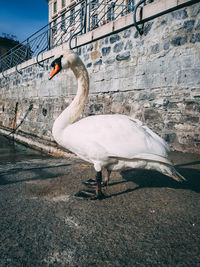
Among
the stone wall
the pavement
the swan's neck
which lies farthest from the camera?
the stone wall

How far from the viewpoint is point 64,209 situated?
6.33 feet

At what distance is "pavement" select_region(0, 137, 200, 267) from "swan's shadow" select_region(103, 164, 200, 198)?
13 millimetres

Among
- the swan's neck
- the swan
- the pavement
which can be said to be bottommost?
the pavement

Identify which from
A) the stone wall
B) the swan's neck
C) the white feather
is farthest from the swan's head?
the stone wall

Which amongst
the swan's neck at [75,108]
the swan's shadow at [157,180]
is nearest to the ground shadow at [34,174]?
the swan's neck at [75,108]

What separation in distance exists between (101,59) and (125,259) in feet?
17.2

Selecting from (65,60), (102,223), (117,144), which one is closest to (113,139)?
(117,144)

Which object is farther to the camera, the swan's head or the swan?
the swan's head

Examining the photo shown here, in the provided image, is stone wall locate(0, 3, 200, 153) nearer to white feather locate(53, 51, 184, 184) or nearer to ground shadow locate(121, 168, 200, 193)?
ground shadow locate(121, 168, 200, 193)

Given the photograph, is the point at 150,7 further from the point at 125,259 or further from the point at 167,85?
the point at 125,259

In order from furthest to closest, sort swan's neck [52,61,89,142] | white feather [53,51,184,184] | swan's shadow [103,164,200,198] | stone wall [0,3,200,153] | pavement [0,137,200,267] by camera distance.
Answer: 1. stone wall [0,3,200,153]
2. swan's shadow [103,164,200,198]
3. swan's neck [52,61,89,142]
4. white feather [53,51,184,184]
5. pavement [0,137,200,267]

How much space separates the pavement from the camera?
4.22 ft

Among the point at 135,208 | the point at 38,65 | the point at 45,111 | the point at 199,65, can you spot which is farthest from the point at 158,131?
the point at 38,65

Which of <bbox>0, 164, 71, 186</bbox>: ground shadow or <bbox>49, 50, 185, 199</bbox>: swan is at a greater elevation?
<bbox>49, 50, 185, 199</bbox>: swan
